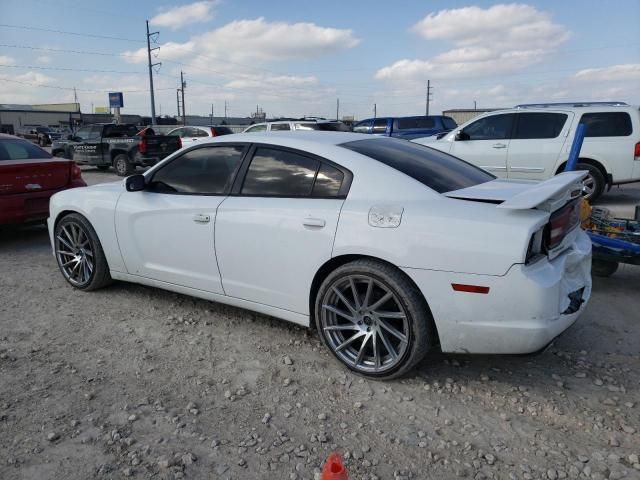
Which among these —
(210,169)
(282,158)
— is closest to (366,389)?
(282,158)

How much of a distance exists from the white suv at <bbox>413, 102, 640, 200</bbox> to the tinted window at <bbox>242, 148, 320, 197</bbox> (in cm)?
673

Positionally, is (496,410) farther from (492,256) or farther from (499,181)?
(499,181)

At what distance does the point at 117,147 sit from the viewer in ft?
53.1

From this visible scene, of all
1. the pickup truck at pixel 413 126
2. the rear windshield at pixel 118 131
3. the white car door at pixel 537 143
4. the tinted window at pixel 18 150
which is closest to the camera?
the tinted window at pixel 18 150

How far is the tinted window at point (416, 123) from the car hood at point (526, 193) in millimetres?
16414

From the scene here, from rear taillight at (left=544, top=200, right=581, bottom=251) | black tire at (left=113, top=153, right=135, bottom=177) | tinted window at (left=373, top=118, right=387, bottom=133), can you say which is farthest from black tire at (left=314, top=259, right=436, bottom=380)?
tinted window at (left=373, top=118, right=387, bottom=133)

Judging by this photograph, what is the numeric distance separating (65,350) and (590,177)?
8710 millimetres

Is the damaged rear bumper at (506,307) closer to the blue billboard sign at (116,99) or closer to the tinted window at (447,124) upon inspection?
the tinted window at (447,124)

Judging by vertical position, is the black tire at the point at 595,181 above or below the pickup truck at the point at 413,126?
below

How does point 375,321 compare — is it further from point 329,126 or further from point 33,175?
point 329,126

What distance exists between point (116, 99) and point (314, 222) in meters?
45.9

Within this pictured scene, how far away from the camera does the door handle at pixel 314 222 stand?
3.08 meters

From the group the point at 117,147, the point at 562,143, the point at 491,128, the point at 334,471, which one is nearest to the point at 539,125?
the point at 562,143

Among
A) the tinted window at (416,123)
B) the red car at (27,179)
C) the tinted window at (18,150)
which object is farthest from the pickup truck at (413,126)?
the red car at (27,179)
